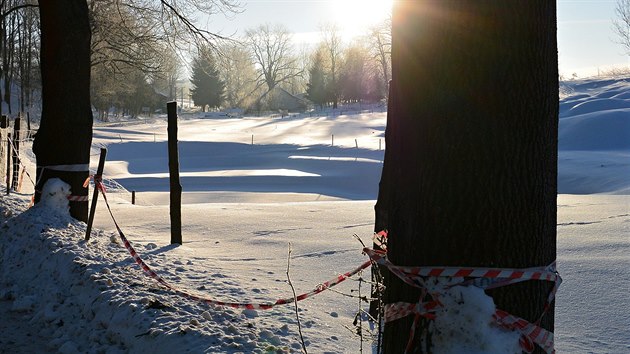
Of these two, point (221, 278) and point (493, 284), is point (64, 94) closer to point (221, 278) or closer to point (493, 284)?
point (221, 278)

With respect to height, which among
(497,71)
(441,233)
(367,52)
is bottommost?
(441,233)

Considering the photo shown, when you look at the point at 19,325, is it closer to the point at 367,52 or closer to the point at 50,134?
the point at 50,134

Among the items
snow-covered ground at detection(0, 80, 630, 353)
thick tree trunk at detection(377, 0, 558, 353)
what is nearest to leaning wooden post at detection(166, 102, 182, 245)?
snow-covered ground at detection(0, 80, 630, 353)

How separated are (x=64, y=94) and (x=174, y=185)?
7.39 feet

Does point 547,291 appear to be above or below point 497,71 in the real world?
below

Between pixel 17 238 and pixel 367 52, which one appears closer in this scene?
pixel 17 238

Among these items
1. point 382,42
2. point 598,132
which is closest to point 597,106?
point 598,132

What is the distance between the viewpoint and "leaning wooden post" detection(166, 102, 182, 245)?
8.35 meters

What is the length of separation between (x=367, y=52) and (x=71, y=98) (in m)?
80.6

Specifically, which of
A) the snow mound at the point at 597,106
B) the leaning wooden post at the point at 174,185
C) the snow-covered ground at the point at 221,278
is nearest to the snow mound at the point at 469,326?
the snow-covered ground at the point at 221,278

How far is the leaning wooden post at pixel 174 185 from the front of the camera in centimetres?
835

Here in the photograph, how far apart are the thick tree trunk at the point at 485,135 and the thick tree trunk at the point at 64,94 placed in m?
7.59

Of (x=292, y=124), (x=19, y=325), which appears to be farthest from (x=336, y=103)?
(x=19, y=325)

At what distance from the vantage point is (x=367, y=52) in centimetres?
8762
